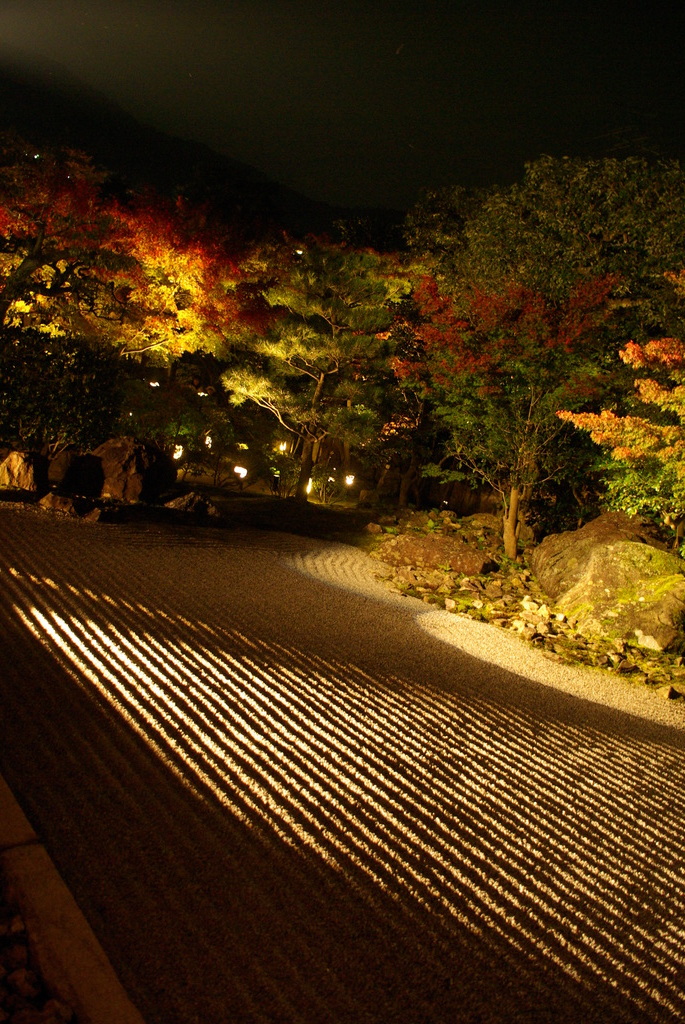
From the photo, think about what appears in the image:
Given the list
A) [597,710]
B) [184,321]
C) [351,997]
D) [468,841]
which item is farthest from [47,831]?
[184,321]

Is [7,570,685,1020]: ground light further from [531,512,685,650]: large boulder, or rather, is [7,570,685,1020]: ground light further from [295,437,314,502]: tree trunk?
[295,437,314,502]: tree trunk

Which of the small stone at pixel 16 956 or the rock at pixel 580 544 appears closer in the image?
the small stone at pixel 16 956

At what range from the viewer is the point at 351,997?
5.38 feet

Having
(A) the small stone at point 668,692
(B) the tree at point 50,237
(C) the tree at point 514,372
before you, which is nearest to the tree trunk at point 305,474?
(C) the tree at point 514,372

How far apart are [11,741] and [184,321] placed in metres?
10.8

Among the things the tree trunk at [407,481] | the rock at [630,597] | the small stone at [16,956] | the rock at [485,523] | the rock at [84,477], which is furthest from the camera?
the tree trunk at [407,481]

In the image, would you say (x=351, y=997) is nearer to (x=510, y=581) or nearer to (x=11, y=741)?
(x=11, y=741)

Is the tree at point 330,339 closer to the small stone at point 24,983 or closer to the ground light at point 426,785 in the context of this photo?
the ground light at point 426,785

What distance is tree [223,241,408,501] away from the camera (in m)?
12.4

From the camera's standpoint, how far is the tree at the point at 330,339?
40.7 feet

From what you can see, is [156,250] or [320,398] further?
[320,398]

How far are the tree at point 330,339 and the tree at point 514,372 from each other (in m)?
1.53

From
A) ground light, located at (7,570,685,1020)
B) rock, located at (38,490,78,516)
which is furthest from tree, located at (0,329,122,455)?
ground light, located at (7,570,685,1020)

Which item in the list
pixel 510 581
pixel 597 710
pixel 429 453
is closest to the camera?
pixel 597 710
